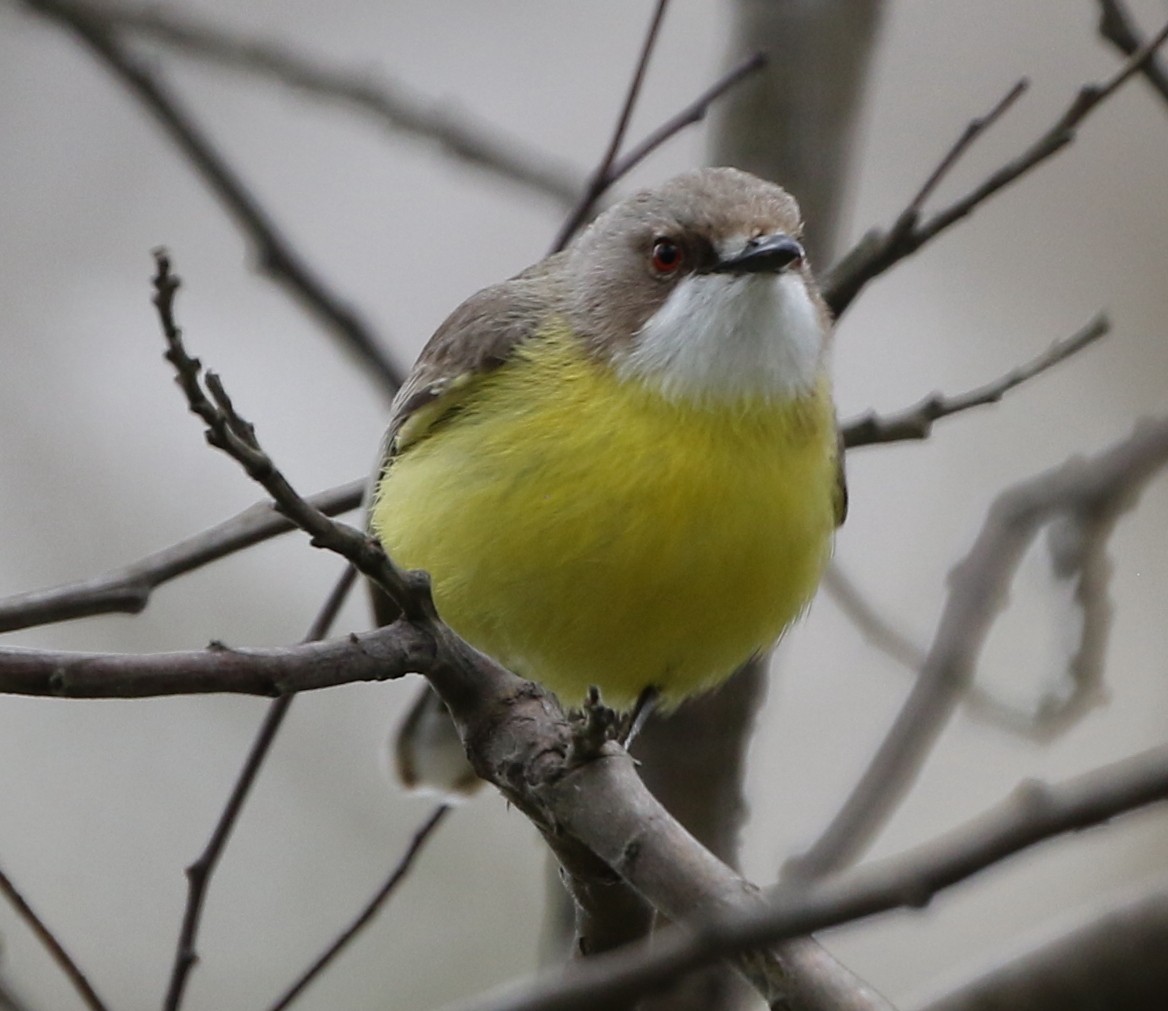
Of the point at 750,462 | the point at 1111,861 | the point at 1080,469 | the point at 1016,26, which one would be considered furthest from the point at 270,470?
the point at 1016,26

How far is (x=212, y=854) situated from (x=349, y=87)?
3042 millimetres

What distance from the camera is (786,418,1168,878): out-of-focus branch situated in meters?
4.08

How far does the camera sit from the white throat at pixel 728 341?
172 inches

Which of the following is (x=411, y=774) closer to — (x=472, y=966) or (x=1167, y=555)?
(x=472, y=966)

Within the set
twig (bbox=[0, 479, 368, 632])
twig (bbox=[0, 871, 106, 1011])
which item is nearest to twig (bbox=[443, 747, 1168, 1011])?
twig (bbox=[0, 871, 106, 1011])

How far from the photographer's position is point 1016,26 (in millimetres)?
11688

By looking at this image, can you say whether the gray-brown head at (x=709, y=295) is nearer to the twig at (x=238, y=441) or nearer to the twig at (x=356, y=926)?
the twig at (x=356, y=926)

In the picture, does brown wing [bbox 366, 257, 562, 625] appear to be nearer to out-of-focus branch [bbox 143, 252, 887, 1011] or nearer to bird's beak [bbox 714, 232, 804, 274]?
bird's beak [bbox 714, 232, 804, 274]

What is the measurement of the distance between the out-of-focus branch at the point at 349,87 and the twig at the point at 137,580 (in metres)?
1.99

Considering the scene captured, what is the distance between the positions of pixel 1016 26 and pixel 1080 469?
25.1 feet

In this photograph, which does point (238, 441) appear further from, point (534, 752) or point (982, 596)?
point (982, 596)

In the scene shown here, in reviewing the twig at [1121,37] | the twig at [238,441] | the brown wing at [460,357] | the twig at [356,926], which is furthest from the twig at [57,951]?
the twig at [1121,37]

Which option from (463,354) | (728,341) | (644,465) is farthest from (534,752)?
(463,354)

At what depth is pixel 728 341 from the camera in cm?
444
